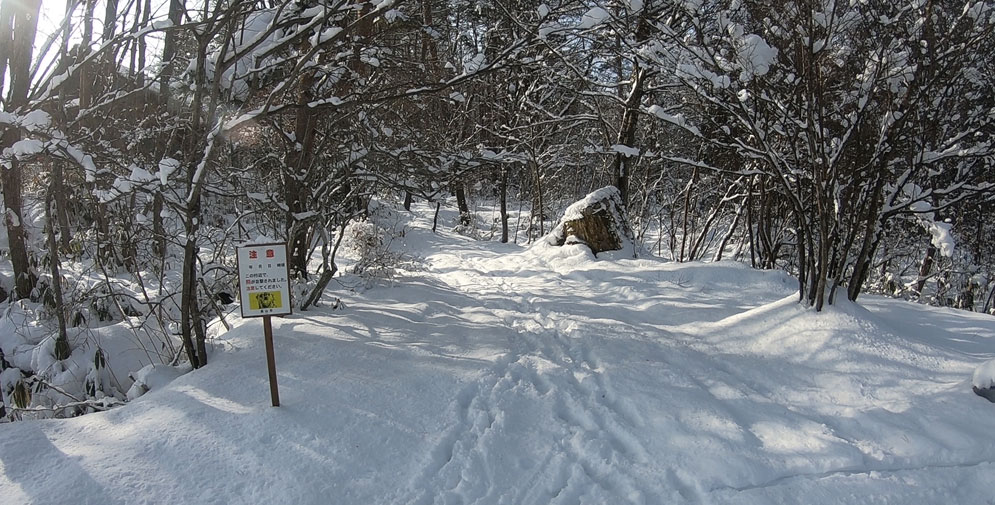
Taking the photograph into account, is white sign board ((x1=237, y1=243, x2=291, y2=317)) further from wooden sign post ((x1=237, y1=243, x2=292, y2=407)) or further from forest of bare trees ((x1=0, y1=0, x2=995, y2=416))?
forest of bare trees ((x1=0, y1=0, x2=995, y2=416))

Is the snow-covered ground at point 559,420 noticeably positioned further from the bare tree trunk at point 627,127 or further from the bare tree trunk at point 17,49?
the bare tree trunk at point 627,127

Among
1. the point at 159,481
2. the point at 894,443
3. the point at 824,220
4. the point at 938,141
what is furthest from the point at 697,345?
the point at 159,481

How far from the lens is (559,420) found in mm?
3697

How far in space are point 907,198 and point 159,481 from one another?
6.22 meters

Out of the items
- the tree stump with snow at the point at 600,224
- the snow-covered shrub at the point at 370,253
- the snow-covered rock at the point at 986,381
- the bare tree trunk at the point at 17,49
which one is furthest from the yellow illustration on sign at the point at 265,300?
the tree stump with snow at the point at 600,224

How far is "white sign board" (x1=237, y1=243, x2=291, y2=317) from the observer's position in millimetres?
3428

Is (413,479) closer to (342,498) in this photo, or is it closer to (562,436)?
(342,498)

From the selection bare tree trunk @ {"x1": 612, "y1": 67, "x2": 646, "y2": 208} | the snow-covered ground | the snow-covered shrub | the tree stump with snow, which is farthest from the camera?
the tree stump with snow

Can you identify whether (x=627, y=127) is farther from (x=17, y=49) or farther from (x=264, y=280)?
(x=17, y=49)

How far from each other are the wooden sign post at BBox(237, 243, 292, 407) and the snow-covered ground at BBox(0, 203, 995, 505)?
2.23ft

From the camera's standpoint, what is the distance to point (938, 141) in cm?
497

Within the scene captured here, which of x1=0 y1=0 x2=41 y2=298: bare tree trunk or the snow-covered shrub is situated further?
the snow-covered shrub

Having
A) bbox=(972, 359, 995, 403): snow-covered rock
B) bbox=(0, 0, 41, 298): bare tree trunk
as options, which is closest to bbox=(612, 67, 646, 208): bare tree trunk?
bbox=(972, 359, 995, 403): snow-covered rock

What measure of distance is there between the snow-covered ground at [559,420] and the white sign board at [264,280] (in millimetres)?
712
